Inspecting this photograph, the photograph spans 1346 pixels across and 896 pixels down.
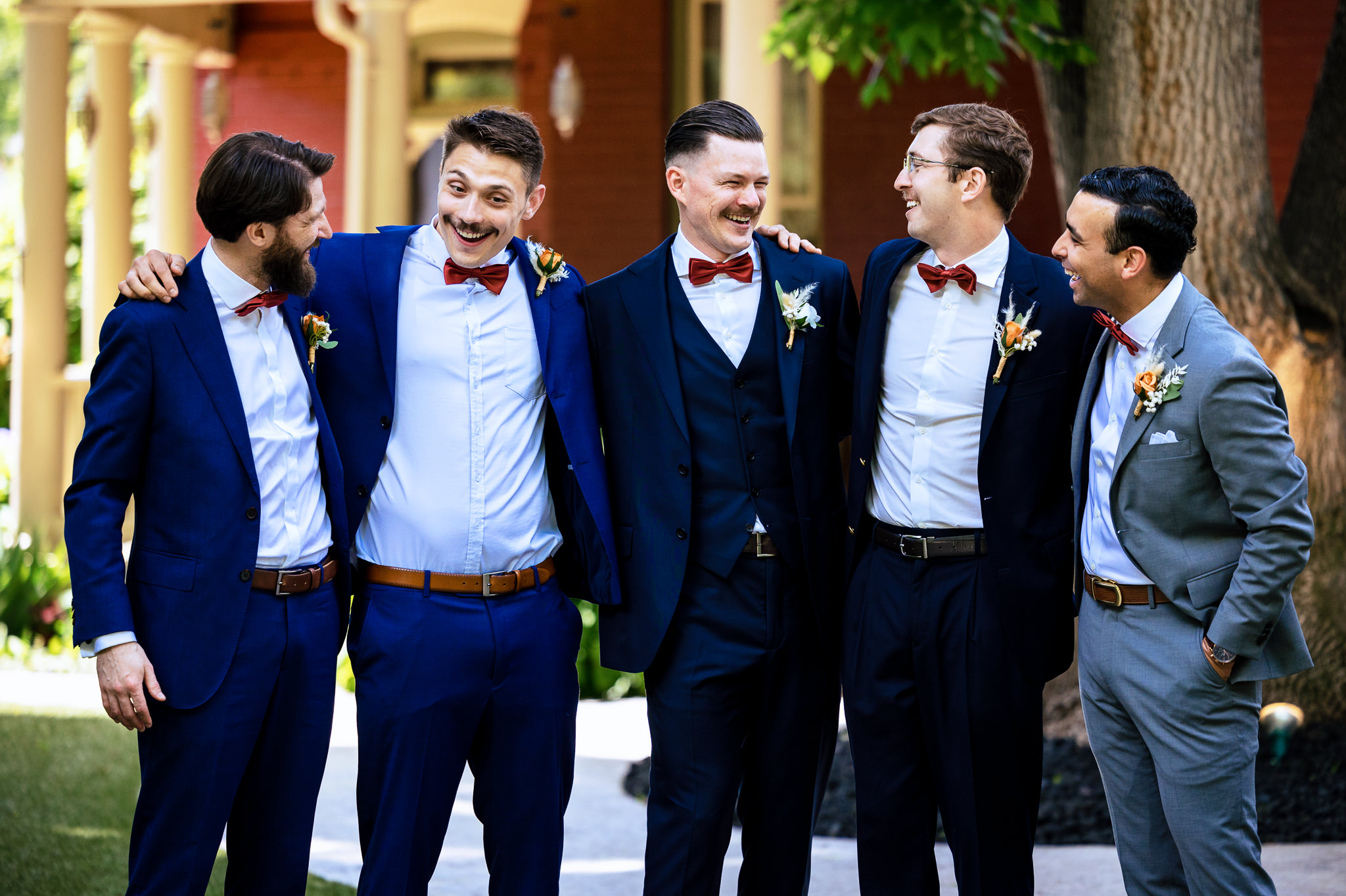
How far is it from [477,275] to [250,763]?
4.52 feet

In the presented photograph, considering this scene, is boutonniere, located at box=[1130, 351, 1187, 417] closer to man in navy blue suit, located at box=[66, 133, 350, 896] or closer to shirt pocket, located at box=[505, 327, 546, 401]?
shirt pocket, located at box=[505, 327, 546, 401]

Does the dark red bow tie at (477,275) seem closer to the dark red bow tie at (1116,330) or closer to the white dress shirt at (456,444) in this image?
the white dress shirt at (456,444)

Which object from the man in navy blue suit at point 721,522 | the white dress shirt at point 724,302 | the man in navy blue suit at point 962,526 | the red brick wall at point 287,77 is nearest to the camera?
the man in navy blue suit at point 962,526

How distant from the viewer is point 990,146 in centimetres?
368

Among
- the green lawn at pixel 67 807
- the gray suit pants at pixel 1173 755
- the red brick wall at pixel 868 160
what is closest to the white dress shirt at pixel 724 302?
the gray suit pants at pixel 1173 755

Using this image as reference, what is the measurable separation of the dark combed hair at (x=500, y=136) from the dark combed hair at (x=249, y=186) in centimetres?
42

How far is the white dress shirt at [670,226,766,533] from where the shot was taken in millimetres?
3777

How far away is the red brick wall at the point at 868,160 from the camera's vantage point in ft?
33.8

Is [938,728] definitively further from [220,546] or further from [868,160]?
[868,160]

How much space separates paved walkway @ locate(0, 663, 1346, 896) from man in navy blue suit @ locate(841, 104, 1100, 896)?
4.01ft

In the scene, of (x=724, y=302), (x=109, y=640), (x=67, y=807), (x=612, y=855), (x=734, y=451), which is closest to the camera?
(x=109, y=640)

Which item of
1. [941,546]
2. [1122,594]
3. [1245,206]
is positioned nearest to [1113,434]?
[1122,594]

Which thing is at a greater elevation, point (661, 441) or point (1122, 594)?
point (661, 441)

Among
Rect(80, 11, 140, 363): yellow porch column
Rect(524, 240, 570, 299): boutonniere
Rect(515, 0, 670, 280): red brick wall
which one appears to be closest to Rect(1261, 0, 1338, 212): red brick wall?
Rect(515, 0, 670, 280): red brick wall
